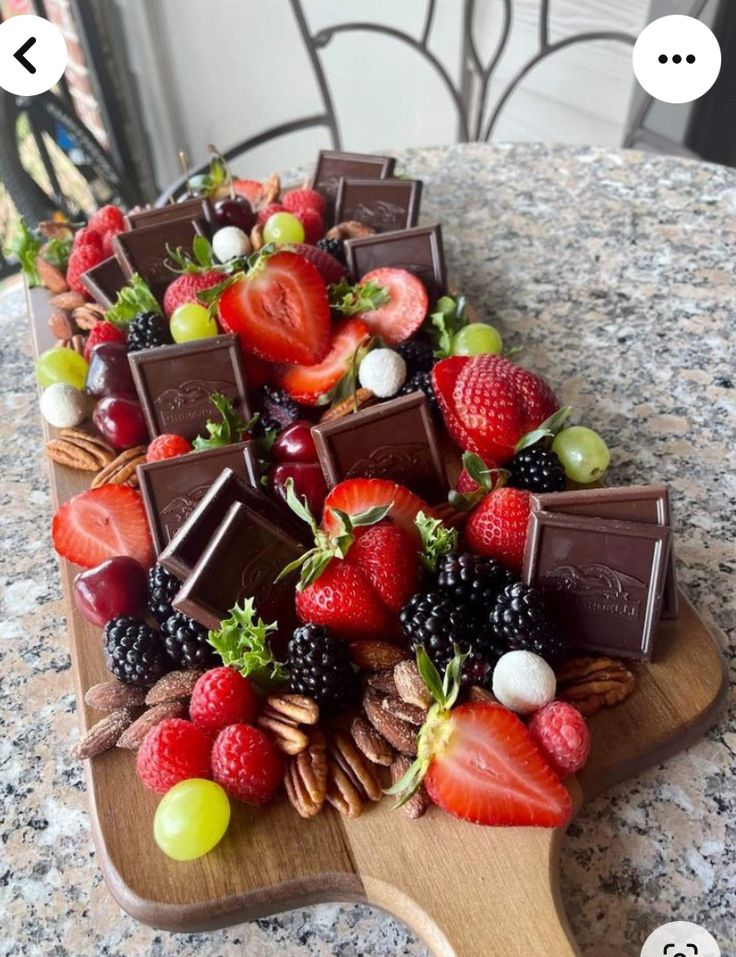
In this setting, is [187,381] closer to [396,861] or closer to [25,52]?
[396,861]

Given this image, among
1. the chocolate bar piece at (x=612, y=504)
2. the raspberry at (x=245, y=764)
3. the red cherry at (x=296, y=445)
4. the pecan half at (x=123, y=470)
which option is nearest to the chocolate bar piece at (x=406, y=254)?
the red cherry at (x=296, y=445)

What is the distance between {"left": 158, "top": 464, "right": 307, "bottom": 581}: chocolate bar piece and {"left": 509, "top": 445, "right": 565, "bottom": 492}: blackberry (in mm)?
298

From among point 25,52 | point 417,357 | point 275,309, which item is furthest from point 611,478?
point 25,52

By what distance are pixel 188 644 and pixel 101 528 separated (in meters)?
0.27

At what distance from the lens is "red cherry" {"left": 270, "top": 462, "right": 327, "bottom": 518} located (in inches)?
43.6

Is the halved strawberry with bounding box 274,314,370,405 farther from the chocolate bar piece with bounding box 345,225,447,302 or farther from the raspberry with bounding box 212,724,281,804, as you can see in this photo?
the raspberry with bounding box 212,724,281,804

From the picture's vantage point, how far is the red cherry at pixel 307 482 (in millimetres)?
1106

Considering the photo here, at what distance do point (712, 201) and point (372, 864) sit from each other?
1598mm

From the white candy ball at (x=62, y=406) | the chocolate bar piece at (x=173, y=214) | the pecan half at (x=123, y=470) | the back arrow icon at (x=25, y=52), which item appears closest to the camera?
the pecan half at (x=123, y=470)

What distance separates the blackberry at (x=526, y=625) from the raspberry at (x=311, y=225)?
0.93 metres

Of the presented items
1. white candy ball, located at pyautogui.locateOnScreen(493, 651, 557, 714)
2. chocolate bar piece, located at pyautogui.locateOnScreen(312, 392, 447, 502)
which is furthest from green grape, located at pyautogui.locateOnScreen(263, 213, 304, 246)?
white candy ball, located at pyautogui.locateOnScreen(493, 651, 557, 714)

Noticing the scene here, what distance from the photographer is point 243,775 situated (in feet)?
2.69

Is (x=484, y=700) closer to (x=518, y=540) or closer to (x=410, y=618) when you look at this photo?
(x=410, y=618)

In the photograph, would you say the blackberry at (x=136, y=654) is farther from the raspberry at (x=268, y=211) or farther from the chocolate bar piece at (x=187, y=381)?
the raspberry at (x=268, y=211)
